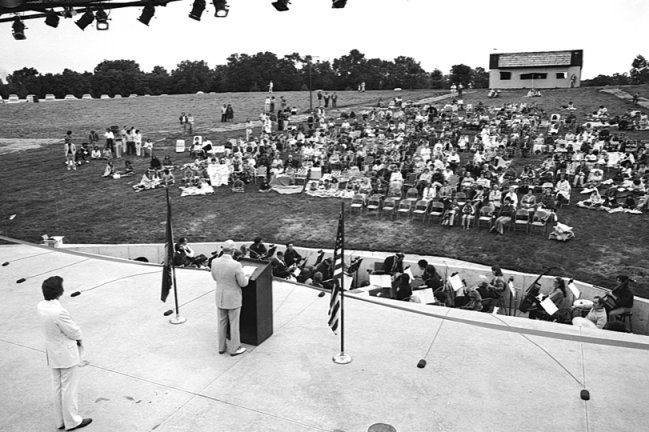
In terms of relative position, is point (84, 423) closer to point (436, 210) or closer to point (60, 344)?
point (60, 344)

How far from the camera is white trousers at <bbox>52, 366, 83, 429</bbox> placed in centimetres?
555

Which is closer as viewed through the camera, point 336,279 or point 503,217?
point 336,279

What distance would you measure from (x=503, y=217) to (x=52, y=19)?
572 inches

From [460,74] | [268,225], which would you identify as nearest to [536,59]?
[460,74]

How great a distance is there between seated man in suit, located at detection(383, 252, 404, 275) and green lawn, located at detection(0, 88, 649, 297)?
330 cm

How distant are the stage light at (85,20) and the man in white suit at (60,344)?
32.8 feet

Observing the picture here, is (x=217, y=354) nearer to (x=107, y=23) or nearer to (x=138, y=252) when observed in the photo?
(x=138, y=252)

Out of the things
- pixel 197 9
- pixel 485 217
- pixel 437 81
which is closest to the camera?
pixel 197 9

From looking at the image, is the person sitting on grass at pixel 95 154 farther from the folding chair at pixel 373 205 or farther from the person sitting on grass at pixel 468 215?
the person sitting on grass at pixel 468 215

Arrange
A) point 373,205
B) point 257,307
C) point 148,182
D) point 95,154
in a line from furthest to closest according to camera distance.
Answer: point 95,154, point 148,182, point 373,205, point 257,307

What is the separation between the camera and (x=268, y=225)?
18.5 metres

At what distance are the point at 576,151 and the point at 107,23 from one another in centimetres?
2148

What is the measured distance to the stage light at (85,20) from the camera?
12.9 metres

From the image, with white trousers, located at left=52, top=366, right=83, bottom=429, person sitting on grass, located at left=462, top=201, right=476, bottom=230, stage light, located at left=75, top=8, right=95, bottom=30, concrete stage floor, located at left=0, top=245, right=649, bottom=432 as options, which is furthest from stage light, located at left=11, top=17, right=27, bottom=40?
person sitting on grass, located at left=462, top=201, right=476, bottom=230
